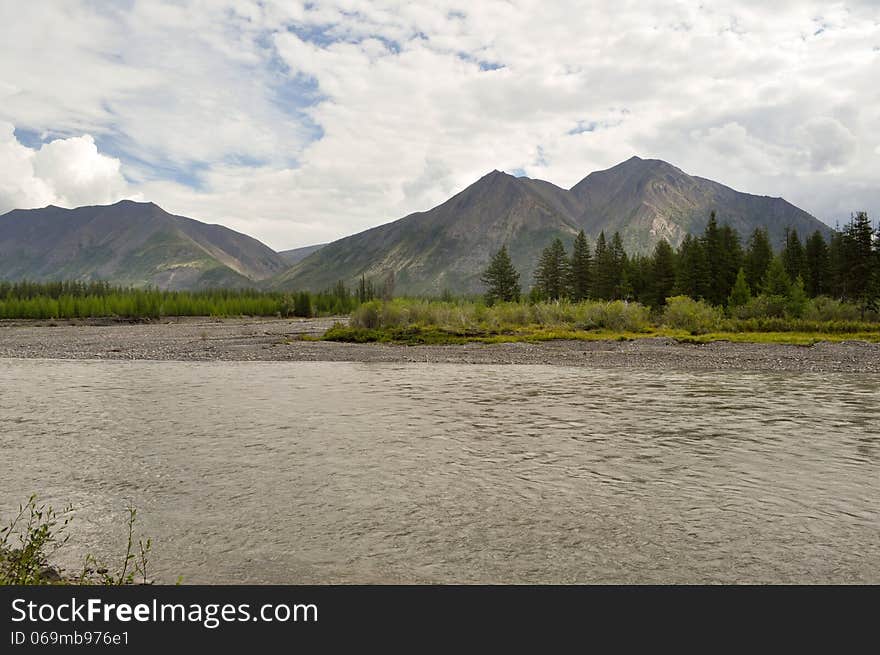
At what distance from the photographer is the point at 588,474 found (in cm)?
1200

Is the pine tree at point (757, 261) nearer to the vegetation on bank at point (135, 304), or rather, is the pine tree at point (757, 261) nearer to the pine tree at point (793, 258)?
the pine tree at point (793, 258)

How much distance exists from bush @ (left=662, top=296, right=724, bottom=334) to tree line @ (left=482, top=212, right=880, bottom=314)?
400 inches

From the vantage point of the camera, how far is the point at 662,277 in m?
85.3

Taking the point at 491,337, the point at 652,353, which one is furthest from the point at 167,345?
the point at 652,353

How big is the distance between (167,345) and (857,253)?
74.4 metres

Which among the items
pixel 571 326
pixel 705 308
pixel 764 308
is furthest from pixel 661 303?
pixel 571 326

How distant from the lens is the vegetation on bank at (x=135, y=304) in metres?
106

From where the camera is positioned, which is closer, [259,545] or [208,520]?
[259,545]

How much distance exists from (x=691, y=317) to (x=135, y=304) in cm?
10373

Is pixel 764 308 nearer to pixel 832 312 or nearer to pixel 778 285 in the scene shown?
pixel 832 312

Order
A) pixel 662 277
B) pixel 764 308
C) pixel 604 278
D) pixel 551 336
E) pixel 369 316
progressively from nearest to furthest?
pixel 551 336, pixel 369 316, pixel 764 308, pixel 662 277, pixel 604 278

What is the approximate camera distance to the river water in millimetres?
7766

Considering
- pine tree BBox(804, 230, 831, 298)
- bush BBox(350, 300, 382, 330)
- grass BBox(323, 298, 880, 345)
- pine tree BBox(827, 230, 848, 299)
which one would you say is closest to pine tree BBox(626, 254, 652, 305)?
pine tree BBox(804, 230, 831, 298)
